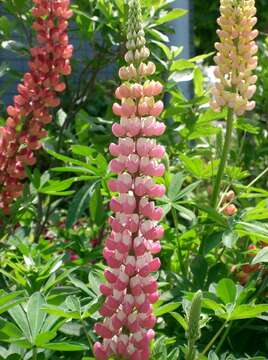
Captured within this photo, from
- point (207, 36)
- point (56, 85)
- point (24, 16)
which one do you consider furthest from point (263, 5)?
point (56, 85)

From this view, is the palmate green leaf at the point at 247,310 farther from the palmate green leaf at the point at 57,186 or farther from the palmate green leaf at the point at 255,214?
the palmate green leaf at the point at 57,186

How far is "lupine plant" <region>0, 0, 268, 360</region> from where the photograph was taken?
1.29m

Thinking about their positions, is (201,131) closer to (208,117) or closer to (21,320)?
(208,117)

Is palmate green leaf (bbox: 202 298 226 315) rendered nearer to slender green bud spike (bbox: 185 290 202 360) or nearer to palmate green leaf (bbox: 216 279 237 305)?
palmate green leaf (bbox: 216 279 237 305)

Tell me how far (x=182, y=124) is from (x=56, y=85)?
547 mm

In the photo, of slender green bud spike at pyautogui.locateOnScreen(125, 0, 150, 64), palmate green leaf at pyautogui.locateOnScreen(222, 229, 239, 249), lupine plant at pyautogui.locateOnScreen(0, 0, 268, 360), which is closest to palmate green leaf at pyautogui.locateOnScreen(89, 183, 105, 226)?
lupine plant at pyautogui.locateOnScreen(0, 0, 268, 360)

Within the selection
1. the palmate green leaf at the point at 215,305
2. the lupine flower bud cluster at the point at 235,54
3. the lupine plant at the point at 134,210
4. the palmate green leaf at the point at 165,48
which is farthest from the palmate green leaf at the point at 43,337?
the palmate green leaf at the point at 165,48

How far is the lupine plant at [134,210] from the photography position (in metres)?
1.29

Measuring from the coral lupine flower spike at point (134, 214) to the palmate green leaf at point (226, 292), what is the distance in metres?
0.27

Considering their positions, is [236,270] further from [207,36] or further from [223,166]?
[207,36]

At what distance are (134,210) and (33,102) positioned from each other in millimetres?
920

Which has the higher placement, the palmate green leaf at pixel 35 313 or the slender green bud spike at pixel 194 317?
the slender green bud spike at pixel 194 317

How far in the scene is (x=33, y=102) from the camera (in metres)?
2.12

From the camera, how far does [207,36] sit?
881cm
